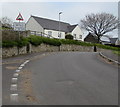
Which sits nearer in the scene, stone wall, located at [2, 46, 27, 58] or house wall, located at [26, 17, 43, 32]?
stone wall, located at [2, 46, 27, 58]

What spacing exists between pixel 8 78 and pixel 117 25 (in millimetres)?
59509

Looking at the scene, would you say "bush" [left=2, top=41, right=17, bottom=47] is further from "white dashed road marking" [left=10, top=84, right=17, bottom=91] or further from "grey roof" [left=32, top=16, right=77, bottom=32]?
"grey roof" [left=32, top=16, right=77, bottom=32]

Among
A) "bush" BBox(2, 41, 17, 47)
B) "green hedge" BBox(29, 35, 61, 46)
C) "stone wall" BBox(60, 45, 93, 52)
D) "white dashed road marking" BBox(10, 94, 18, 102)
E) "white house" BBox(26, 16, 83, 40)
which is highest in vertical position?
"white house" BBox(26, 16, 83, 40)

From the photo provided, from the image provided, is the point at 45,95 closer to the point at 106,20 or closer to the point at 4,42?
the point at 4,42

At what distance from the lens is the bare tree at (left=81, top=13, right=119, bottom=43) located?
6419 cm

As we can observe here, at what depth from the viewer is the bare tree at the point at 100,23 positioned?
211ft

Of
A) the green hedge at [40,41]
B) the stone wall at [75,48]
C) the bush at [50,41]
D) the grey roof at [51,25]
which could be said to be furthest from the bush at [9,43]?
the grey roof at [51,25]

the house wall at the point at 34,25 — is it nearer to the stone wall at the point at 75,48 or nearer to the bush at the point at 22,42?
the stone wall at the point at 75,48

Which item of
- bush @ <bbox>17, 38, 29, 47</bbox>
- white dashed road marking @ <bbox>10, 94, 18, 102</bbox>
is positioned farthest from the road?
bush @ <bbox>17, 38, 29, 47</bbox>

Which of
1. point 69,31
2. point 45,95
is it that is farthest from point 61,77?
point 69,31

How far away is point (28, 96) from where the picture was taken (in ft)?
21.8

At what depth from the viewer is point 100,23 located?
6544cm

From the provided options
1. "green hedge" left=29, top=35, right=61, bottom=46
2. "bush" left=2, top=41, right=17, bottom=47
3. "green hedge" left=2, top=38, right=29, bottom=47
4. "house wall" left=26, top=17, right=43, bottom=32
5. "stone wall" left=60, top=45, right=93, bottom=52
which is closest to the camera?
"bush" left=2, top=41, right=17, bottom=47

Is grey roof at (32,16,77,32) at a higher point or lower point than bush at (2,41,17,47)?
higher
